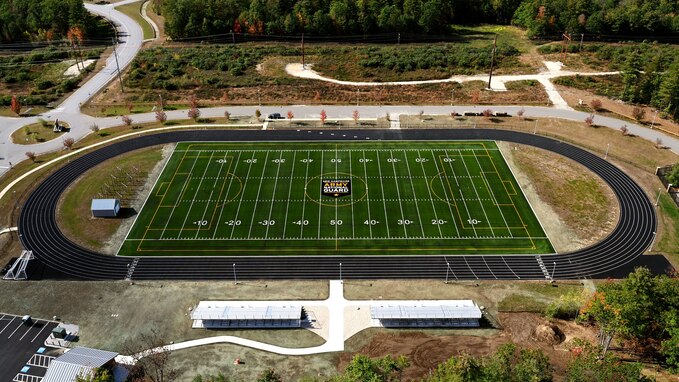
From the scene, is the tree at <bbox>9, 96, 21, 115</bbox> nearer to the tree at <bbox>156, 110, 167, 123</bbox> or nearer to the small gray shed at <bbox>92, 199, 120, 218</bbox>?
the tree at <bbox>156, 110, 167, 123</bbox>

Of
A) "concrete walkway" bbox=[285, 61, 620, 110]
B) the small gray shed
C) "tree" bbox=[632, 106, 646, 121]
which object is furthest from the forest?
the small gray shed

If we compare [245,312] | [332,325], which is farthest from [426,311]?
[245,312]

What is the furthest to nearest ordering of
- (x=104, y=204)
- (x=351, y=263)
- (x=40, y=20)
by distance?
(x=40, y=20) < (x=104, y=204) < (x=351, y=263)

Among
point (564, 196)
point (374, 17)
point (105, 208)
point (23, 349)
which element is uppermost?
point (374, 17)

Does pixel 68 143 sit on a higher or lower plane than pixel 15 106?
lower

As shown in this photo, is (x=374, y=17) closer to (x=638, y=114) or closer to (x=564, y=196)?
(x=638, y=114)

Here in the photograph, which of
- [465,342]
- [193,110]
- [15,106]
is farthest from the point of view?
[15,106]

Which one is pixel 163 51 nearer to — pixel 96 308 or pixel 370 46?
pixel 370 46
